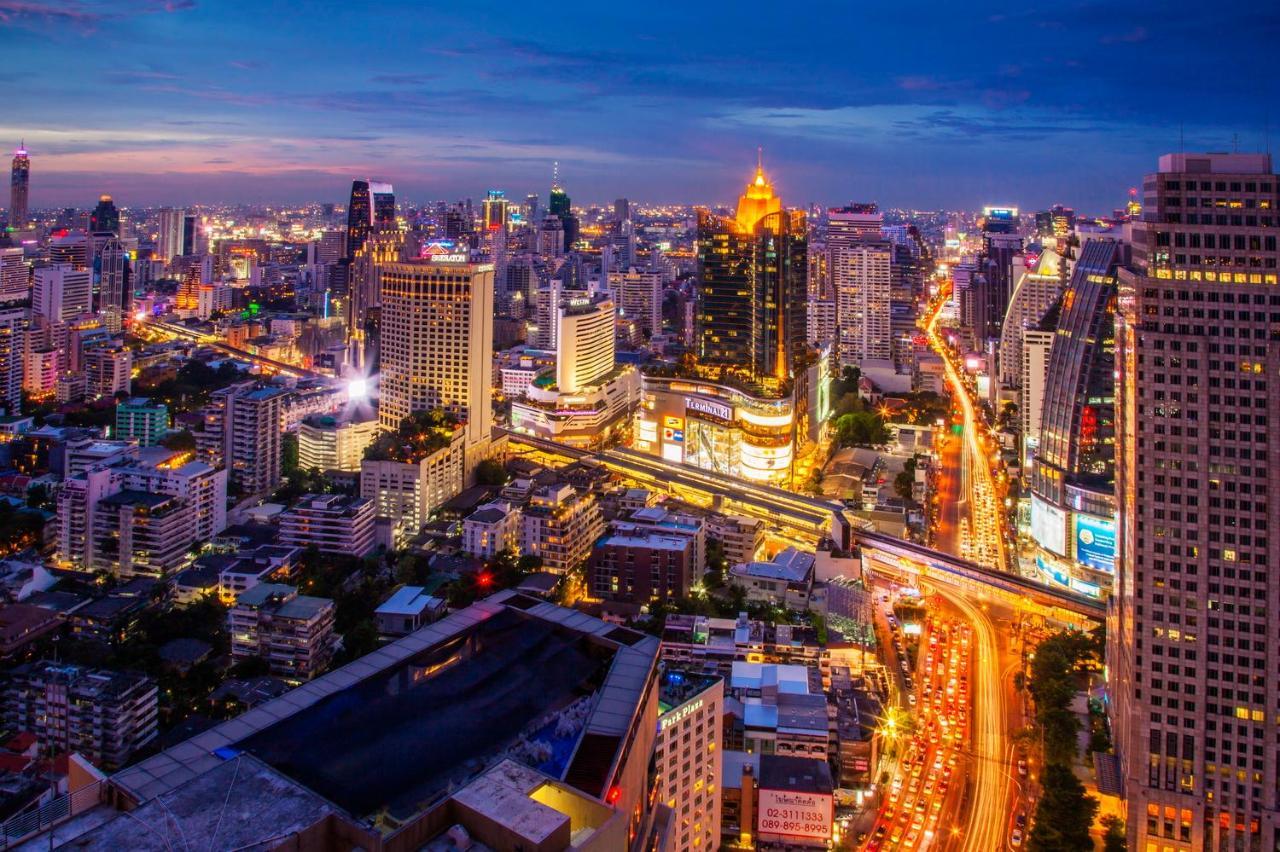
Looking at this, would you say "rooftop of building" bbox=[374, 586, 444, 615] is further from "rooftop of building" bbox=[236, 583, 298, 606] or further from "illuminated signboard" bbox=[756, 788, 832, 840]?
"illuminated signboard" bbox=[756, 788, 832, 840]

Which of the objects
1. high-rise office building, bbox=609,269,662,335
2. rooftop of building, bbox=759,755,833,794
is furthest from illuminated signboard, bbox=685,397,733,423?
high-rise office building, bbox=609,269,662,335

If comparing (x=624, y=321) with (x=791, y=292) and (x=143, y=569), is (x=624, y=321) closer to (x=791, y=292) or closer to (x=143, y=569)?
(x=791, y=292)

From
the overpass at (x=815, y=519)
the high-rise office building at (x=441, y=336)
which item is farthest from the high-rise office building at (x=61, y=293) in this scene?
the overpass at (x=815, y=519)

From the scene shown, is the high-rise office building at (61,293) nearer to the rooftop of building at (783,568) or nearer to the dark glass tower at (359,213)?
the dark glass tower at (359,213)

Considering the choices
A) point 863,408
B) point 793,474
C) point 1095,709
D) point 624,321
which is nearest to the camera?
point 1095,709

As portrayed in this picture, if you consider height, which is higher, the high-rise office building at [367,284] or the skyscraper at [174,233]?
the skyscraper at [174,233]

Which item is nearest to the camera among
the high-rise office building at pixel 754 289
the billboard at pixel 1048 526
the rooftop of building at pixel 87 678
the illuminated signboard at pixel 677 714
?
the illuminated signboard at pixel 677 714

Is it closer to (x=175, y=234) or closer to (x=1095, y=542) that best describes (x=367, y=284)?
(x=175, y=234)

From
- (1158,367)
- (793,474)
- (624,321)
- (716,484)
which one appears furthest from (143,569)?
(624,321)
